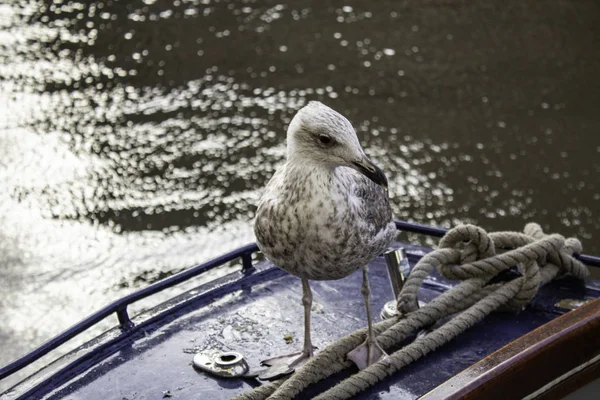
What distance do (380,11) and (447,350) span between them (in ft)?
19.6

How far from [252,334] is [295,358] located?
320 millimetres

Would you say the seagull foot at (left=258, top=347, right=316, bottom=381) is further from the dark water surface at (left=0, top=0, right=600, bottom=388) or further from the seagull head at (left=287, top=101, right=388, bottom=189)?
the dark water surface at (left=0, top=0, right=600, bottom=388)

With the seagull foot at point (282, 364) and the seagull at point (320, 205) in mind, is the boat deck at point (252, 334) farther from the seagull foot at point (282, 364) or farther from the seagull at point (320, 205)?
the seagull at point (320, 205)

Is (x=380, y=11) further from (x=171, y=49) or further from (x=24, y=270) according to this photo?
(x=24, y=270)

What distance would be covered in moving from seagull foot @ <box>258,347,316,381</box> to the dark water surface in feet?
7.10

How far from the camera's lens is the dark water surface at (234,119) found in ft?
17.1

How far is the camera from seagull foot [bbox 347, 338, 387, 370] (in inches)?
108

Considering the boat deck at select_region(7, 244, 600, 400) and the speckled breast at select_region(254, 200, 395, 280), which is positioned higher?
the speckled breast at select_region(254, 200, 395, 280)

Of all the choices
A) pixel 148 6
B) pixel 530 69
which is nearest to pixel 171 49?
pixel 148 6

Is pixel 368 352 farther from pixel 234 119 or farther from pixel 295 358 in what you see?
pixel 234 119

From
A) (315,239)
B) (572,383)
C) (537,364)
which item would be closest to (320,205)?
(315,239)

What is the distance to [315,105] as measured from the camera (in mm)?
2465

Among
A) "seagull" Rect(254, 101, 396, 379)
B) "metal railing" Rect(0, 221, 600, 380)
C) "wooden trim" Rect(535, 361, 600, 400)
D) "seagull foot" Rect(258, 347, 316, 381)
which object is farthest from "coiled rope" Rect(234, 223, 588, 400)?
"wooden trim" Rect(535, 361, 600, 400)

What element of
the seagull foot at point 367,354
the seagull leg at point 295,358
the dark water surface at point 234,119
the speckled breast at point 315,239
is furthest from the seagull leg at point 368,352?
the dark water surface at point 234,119
